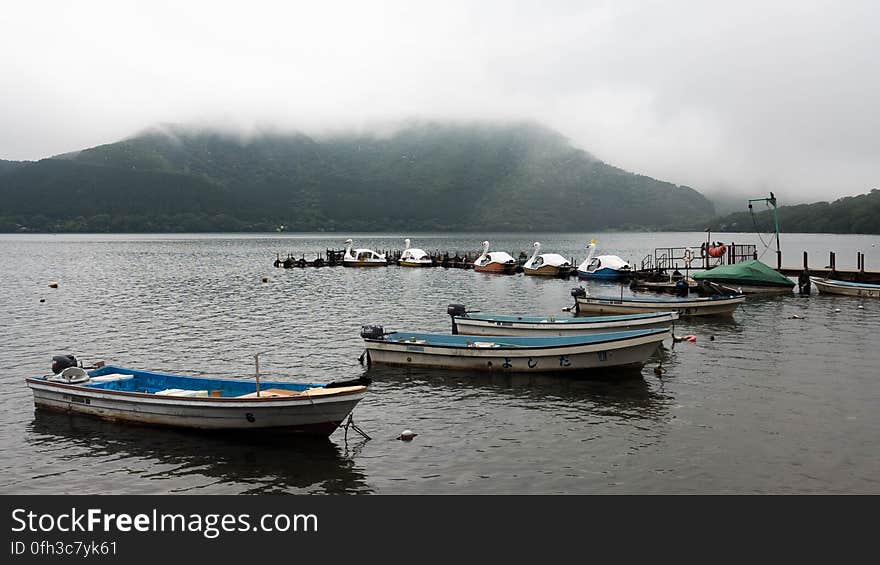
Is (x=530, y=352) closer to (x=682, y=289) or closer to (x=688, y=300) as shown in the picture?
(x=688, y=300)

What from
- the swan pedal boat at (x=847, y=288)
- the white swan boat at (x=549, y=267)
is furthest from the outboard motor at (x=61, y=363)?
the white swan boat at (x=549, y=267)

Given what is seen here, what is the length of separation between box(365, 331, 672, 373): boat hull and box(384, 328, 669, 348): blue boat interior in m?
0.20

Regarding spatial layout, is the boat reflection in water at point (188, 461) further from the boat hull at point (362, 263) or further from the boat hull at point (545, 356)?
the boat hull at point (362, 263)

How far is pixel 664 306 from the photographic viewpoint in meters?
44.5

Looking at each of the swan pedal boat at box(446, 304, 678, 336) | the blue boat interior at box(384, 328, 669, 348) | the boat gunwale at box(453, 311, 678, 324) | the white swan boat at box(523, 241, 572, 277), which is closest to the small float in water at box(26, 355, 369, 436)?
the blue boat interior at box(384, 328, 669, 348)

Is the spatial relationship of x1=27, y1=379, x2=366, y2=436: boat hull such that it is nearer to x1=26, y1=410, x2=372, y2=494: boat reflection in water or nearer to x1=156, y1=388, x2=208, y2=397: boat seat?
x1=26, y1=410, x2=372, y2=494: boat reflection in water

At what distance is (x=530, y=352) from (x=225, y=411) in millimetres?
13359

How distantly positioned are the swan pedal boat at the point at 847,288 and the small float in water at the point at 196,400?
53.9m

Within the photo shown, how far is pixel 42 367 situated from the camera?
31984mm

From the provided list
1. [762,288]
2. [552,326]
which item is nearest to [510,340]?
[552,326]

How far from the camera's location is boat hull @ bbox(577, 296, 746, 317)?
4434 centimetres
